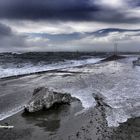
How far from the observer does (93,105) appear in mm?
14258

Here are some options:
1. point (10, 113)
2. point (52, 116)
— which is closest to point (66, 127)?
point (52, 116)

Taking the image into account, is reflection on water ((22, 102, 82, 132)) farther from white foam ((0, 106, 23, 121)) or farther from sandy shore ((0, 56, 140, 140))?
white foam ((0, 106, 23, 121))

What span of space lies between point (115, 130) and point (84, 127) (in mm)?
1284

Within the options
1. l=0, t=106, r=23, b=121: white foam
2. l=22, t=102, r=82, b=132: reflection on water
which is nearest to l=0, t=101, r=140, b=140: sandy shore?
l=22, t=102, r=82, b=132: reflection on water

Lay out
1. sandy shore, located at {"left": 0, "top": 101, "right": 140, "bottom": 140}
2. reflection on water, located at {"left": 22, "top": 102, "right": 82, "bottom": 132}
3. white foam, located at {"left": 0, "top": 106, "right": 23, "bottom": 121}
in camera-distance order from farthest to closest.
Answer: white foam, located at {"left": 0, "top": 106, "right": 23, "bottom": 121} → reflection on water, located at {"left": 22, "top": 102, "right": 82, "bottom": 132} → sandy shore, located at {"left": 0, "top": 101, "right": 140, "bottom": 140}

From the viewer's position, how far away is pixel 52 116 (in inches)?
480

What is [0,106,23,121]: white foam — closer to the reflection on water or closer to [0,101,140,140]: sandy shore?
[0,101,140,140]: sandy shore

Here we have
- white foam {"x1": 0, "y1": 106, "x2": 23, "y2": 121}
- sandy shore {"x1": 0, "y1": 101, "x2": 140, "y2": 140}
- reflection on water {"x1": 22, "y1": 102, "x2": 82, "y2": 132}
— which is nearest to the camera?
sandy shore {"x1": 0, "y1": 101, "x2": 140, "y2": 140}

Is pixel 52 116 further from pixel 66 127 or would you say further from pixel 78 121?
pixel 66 127

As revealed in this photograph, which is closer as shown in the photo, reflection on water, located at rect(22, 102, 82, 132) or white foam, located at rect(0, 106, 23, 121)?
reflection on water, located at rect(22, 102, 82, 132)

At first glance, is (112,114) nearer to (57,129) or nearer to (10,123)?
(57,129)

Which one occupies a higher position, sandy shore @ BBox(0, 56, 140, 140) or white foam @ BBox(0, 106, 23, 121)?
white foam @ BBox(0, 106, 23, 121)

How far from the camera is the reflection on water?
35.4 ft

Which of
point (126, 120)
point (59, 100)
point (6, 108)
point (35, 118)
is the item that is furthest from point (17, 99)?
point (126, 120)
